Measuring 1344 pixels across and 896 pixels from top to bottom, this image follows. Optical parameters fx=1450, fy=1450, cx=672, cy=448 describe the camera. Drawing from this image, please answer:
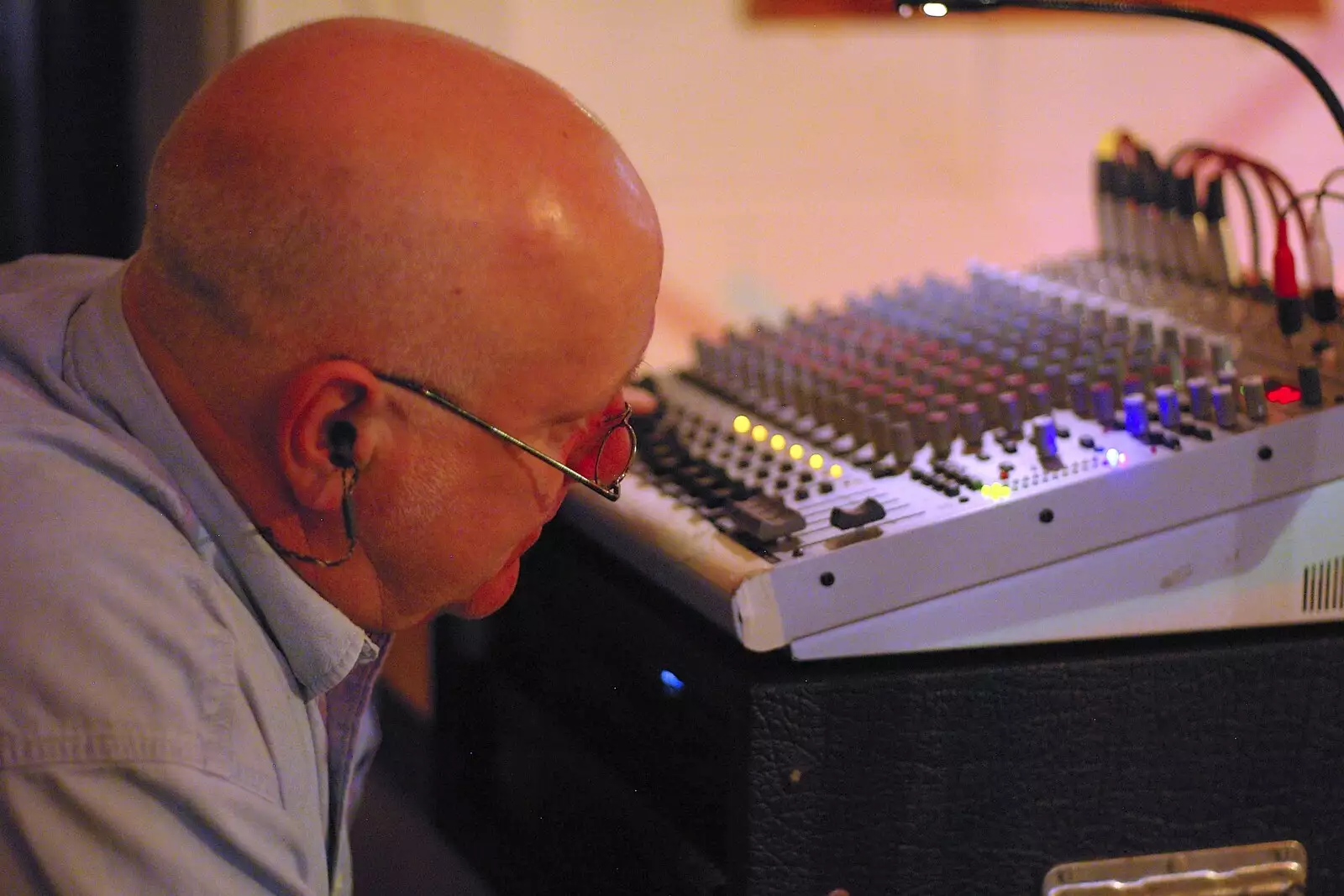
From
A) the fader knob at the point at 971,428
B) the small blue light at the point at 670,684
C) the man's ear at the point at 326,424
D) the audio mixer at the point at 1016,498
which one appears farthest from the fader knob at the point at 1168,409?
the man's ear at the point at 326,424

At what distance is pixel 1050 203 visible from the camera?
7.70 ft

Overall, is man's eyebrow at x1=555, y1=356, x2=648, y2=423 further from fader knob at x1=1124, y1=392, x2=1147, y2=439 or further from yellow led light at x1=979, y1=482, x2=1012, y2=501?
fader knob at x1=1124, y1=392, x2=1147, y2=439

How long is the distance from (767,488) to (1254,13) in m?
1.68

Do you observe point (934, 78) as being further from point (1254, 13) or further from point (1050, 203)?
point (1254, 13)

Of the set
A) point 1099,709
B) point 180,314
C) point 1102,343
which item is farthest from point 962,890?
point 180,314

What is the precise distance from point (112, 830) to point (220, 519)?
186mm

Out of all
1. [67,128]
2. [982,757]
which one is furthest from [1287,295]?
Answer: [67,128]

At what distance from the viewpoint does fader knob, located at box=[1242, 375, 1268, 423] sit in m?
0.98

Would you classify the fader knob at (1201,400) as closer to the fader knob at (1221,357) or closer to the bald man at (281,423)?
the fader knob at (1221,357)

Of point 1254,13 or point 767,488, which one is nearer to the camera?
point 767,488

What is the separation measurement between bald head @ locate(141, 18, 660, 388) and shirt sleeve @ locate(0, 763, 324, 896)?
215 mm

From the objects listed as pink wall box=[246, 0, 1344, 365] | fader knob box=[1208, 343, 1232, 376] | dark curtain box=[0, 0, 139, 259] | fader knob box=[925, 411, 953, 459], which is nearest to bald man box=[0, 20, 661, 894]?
fader knob box=[925, 411, 953, 459]

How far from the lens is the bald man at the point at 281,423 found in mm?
645

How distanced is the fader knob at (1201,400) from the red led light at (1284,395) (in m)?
0.05
